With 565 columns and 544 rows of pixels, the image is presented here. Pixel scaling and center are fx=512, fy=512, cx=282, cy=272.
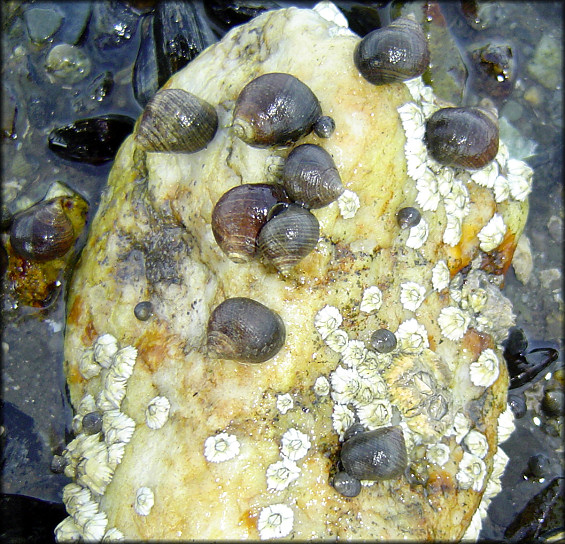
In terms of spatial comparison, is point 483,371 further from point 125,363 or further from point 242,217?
point 125,363

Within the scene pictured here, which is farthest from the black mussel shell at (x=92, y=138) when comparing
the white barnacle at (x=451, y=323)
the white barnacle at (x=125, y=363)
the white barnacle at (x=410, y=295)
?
the white barnacle at (x=451, y=323)

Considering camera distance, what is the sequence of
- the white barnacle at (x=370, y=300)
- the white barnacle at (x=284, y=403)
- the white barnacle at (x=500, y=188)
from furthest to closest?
1. the white barnacle at (x=500, y=188)
2. the white barnacle at (x=370, y=300)
3. the white barnacle at (x=284, y=403)

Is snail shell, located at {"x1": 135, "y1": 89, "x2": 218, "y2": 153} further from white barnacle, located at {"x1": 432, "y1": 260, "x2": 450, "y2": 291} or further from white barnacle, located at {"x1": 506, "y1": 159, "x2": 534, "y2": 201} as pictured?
white barnacle, located at {"x1": 506, "y1": 159, "x2": 534, "y2": 201}

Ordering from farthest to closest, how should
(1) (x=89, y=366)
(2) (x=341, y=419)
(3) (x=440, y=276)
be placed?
(1) (x=89, y=366)
(3) (x=440, y=276)
(2) (x=341, y=419)

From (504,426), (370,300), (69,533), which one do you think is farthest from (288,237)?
(69,533)

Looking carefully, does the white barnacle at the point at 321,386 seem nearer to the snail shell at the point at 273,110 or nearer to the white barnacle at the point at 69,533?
the snail shell at the point at 273,110

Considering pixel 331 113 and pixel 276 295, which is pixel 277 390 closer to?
pixel 276 295
